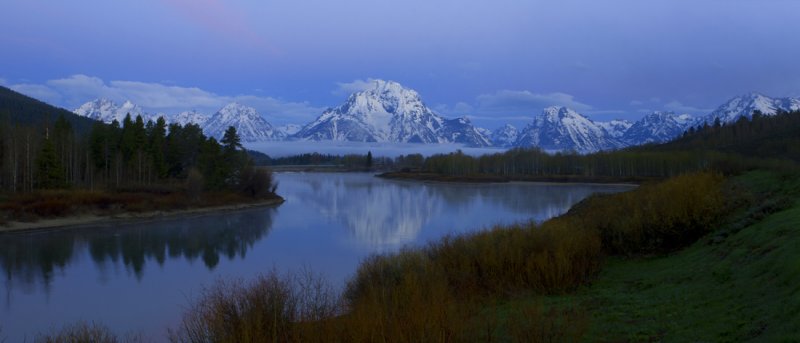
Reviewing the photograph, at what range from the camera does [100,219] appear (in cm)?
4078

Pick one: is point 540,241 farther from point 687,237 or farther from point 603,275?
point 687,237

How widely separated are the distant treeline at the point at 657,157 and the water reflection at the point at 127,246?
73.0 meters

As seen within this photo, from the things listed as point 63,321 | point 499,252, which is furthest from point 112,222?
point 499,252

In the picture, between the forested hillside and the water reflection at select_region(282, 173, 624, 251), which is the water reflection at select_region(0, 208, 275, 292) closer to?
the water reflection at select_region(282, 173, 624, 251)

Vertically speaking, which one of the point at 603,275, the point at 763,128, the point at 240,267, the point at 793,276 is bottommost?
the point at 240,267

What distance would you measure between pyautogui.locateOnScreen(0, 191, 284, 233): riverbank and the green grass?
3539cm

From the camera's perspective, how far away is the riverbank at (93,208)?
37.1 meters

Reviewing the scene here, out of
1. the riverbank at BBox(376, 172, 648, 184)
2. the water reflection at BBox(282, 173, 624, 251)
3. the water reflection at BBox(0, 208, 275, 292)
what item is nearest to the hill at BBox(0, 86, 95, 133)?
the riverbank at BBox(376, 172, 648, 184)

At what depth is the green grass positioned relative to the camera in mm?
7719

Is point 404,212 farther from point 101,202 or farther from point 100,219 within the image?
point 101,202

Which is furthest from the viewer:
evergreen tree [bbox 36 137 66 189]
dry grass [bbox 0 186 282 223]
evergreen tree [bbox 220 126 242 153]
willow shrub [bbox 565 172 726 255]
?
evergreen tree [bbox 220 126 242 153]

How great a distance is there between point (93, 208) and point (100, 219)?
68.0 inches

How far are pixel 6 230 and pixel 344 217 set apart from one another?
21.2 metres

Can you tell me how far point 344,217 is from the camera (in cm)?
4416
